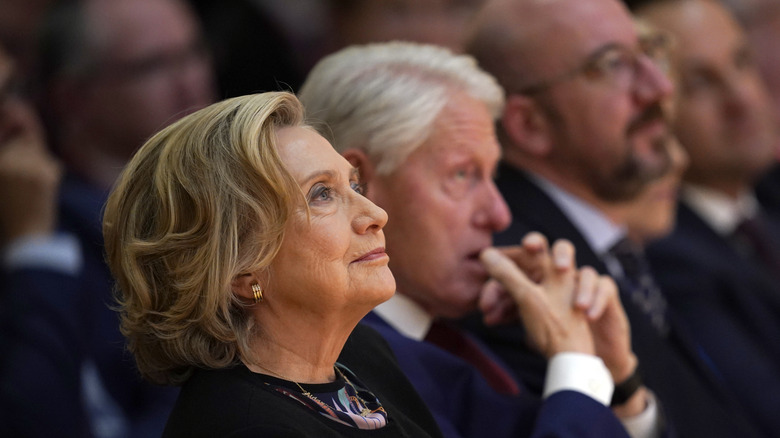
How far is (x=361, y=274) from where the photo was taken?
153 cm

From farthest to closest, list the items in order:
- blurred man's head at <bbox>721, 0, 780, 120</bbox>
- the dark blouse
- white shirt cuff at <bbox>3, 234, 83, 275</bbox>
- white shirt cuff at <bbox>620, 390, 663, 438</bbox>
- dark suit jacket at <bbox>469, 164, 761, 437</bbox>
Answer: blurred man's head at <bbox>721, 0, 780, 120</bbox>
white shirt cuff at <bbox>3, 234, 83, 275</bbox>
dark suit jacket at <bbox>469, 164, 761, 437</bbox>
white shirt cuff at <bbox>620, 390, 663, 438</bbox>
the dark blouse

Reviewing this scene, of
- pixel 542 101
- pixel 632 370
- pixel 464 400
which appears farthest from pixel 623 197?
pixel 464 400

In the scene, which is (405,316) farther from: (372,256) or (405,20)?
(405,20)

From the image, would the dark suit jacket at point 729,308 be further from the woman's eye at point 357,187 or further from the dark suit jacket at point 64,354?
the woman's eye at point 357,187

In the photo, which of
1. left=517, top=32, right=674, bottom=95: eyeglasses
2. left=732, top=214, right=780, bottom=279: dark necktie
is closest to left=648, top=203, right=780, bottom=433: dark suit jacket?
left=732, top=214, right=780, bottom=279: dark necktie

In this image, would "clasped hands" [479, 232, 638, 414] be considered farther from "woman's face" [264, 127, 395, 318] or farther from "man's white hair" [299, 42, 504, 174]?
"woman's face" [264, 127, 395, 318]

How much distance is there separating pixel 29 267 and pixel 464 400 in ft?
4.59

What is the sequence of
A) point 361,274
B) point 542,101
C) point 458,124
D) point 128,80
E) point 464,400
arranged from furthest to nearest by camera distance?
point 128,80, point 542,101, point 458,124, point 464,400, point 361,274

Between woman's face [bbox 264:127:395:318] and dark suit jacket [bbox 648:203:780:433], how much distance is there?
212cm

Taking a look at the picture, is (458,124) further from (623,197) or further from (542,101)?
(623,197)

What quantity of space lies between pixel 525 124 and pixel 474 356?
0.92 m

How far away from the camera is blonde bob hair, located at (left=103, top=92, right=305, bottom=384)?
1.43 m

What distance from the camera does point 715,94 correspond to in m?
4.12

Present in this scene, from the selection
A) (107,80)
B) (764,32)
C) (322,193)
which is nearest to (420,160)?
(322,193)
